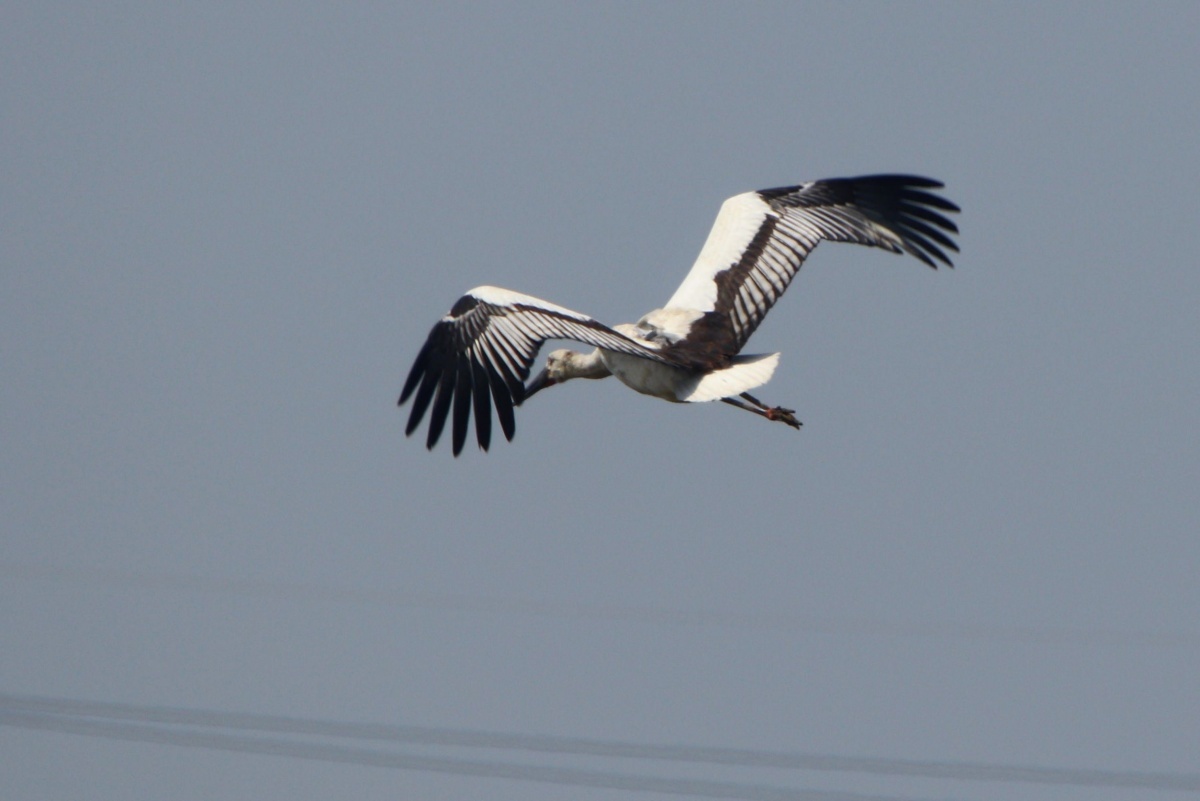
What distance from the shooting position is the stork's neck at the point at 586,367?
41.6 ft

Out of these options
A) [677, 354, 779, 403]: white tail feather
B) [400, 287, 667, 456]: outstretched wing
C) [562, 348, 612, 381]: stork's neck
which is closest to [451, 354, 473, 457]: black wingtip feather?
[400, 287, 667, 456]: outstretched wing

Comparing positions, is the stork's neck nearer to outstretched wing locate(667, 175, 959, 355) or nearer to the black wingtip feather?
outstretched wing locate(667, 175, 959, 355)

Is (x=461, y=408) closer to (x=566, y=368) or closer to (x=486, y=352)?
(x=486, y=352)

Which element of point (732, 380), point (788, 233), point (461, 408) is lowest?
point (461, 408)

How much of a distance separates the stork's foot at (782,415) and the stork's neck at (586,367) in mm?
1298

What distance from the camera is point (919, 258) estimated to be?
13.1m

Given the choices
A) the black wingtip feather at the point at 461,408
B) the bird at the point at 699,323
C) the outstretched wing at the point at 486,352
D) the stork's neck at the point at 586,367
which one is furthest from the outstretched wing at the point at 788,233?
the black wingtip feather at the point at 461,408

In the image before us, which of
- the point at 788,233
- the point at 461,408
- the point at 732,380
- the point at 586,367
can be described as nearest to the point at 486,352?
the point at 461,408

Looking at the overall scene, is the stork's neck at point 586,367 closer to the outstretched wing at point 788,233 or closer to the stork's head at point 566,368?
the stork's head at point 566,368

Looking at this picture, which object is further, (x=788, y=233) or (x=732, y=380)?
(x=788, y=233)

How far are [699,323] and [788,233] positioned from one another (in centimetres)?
148

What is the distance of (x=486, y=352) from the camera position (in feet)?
35.1

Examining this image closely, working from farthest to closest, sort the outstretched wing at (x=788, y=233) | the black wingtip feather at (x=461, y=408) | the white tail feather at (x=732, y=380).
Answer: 1. the outstretched wing at (x=788, y=233)
2. the white tail feather at (x=732, y=380)
3. the black wingtip feather at (x=461, y=408)

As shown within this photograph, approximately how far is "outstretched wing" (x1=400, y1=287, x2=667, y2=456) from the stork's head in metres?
1.79
